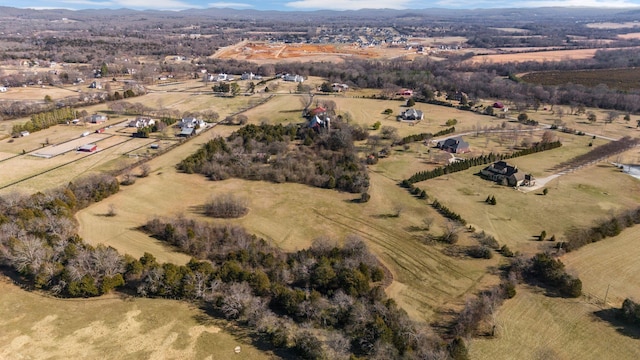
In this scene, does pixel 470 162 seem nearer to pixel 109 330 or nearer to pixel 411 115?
pixel 411 115

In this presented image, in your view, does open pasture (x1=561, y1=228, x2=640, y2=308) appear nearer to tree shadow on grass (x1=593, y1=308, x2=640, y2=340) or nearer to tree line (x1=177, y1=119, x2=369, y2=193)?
tree shadow on grass (x1=593, y1=308, x2=640, y2=340)

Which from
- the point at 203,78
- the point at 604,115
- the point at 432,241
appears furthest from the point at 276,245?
the point at 203,78

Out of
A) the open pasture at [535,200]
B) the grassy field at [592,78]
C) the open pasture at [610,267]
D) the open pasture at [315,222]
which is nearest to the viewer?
the open pasture at [610,267]

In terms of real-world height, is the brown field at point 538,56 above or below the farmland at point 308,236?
above

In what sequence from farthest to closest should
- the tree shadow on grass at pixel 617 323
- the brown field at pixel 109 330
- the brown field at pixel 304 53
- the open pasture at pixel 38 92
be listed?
the brown field at pixel 304 53 → the open pasture at pixel 38 92 → the tree shadow on grass at pixel 617 323 → the brown field at pixel 109 330

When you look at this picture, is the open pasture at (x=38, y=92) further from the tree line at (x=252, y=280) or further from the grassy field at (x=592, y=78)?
the grassy field at (x=592, y=78)

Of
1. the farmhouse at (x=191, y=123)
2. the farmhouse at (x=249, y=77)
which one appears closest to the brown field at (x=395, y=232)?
the farmhouse at (x=191, y=123)
